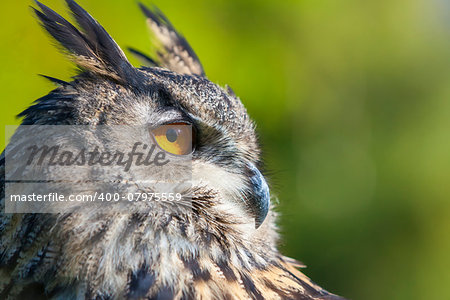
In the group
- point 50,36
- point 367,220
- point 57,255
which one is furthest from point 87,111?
point 367,220

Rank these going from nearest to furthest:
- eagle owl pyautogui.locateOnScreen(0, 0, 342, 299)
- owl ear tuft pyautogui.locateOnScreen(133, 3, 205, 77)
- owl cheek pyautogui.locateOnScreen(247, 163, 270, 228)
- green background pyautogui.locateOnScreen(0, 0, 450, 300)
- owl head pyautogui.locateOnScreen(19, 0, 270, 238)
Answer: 1. eagle owl pyautogui.locateOnScreen(0, 0, 342, 299)
2. owl head pyautogui.locateOnScreen(19, 0, 270, 238)
3. owl cheek pyautogui.locateOnScreen(247, 163, 270, 228)
4. owl ear tuft pyautogui.locateOnScreen(133, 3, 205, 77)
5. green background pyautogui.locateOnScreen(0, 0, 450, 300)

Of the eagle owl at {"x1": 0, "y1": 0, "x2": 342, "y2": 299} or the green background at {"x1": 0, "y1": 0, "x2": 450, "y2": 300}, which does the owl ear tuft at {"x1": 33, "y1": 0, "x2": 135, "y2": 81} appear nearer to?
the eagle owl at {"x1": 0, "y1": 0, "x2": 342, "y2": 299}

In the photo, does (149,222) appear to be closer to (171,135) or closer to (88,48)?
(171,135)

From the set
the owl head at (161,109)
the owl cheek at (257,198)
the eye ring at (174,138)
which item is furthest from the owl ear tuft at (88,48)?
the owl cheek at (257,198)

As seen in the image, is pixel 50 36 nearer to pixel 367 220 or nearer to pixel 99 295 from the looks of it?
pixel 99 295

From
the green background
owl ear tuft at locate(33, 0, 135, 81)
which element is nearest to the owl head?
owl ear tuft at locate(33, 0, 135, 81)

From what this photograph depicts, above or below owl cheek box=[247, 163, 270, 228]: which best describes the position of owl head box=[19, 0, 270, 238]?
above

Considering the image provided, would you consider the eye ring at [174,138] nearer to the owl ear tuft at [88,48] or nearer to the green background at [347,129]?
→ the owl ear tuft at [88,48]
